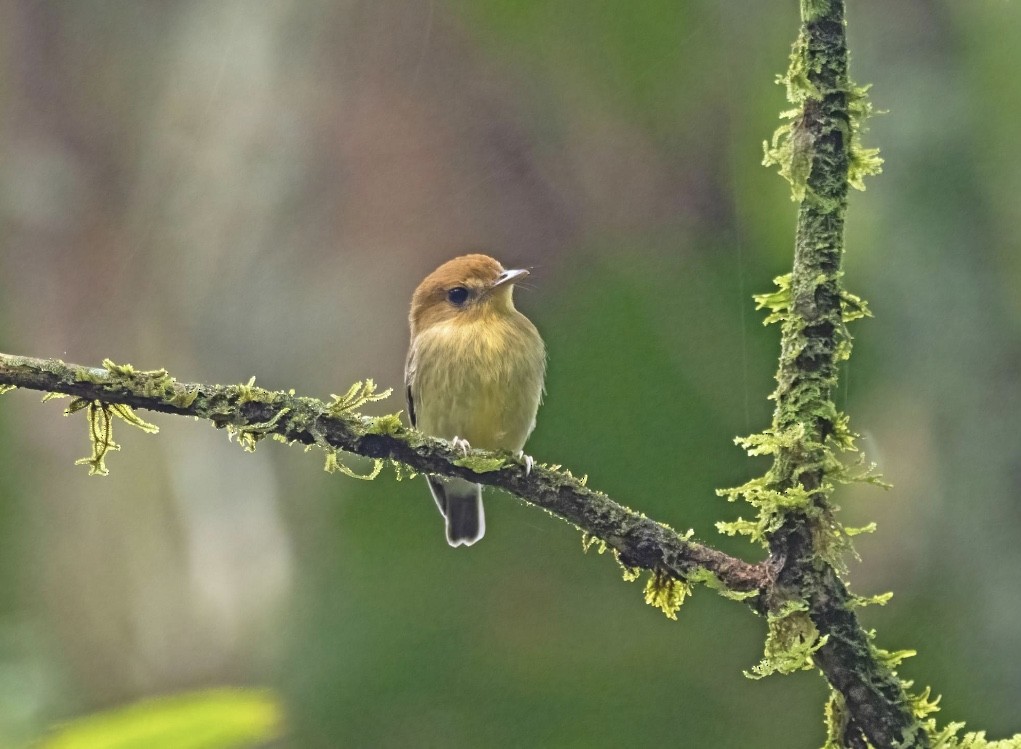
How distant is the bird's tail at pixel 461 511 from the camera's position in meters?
3.02

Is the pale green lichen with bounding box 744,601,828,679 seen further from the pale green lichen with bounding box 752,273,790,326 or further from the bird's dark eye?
the bird's dark eye

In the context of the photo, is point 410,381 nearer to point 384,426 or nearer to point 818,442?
point 384,426

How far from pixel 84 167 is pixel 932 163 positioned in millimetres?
2728

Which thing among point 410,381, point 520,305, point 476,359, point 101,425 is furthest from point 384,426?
point 520,305

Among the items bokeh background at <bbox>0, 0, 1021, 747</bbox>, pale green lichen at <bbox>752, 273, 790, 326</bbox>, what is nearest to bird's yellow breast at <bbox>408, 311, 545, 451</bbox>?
bokeh background at <bbox>0, 0, 1021, 747</bbox>

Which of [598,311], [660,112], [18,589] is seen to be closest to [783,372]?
[598,311]

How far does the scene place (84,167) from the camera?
3936mm

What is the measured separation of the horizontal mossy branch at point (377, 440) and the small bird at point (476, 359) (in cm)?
104

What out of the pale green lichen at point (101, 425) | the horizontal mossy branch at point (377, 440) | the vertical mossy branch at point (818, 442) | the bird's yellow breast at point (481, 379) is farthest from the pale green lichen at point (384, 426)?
the bird's yellow breast at point (481, 379)

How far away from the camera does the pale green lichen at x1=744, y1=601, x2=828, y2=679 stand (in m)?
1.32

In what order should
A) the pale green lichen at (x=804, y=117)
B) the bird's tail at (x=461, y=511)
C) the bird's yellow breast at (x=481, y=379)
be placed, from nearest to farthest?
the pale green lichen at (x=804, y=117) → the bird's yellow breast at (x=481, y=379) → the bird's tail at (x=461, y=511)

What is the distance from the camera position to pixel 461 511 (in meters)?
3.04

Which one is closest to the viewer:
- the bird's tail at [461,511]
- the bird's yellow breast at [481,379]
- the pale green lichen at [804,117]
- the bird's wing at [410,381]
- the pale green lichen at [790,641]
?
the pale green lichen at [790,641]

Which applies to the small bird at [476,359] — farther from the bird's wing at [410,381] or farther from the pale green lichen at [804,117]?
the pale green lichen at [804,117]
